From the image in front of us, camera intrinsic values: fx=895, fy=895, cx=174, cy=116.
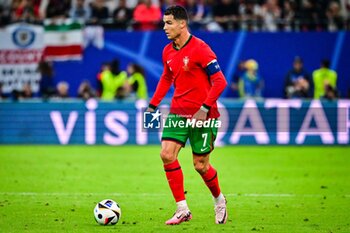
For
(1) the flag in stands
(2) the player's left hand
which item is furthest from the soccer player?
(1) the flag in stands

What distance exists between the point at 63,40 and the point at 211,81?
628 inches

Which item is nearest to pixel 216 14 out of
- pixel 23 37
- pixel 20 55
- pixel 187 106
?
pixel 23 37

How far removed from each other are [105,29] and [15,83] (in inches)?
120

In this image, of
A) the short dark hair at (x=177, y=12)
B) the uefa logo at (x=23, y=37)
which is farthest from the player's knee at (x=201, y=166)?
the uefa logo at (x=23, y=37)

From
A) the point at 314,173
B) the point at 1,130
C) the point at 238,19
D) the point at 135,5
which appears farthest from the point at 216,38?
the point at 314,173

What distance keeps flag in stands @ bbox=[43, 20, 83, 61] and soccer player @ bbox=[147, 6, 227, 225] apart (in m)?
15.4

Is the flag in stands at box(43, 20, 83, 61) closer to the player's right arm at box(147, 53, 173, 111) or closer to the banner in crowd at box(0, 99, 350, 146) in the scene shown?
the banner in crowd at box(0, 99, 350, 146)

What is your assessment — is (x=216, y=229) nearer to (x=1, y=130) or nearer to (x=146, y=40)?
(x=1, y=130)

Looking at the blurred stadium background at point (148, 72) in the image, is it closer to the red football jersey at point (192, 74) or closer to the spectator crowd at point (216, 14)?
the spectator crowd at point (216, 14)

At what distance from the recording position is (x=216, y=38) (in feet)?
84.4

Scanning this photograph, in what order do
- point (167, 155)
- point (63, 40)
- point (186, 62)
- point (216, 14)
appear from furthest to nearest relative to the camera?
1. point (63, 40)
2. point (216, 14)
3. point (186, 62)
4. point (167, 155)

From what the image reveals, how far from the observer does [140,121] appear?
21531 millimetres

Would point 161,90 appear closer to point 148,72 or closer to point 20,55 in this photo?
point 148,72

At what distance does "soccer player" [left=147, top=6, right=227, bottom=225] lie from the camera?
10.1m
